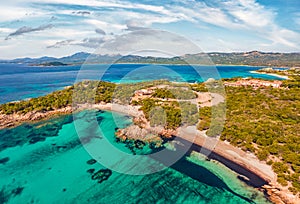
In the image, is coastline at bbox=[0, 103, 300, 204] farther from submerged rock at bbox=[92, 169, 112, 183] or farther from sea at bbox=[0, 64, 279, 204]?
submerged rock at bbox=[92, 169, 112, 183]

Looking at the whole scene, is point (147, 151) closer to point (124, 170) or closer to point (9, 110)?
point (124, 170)

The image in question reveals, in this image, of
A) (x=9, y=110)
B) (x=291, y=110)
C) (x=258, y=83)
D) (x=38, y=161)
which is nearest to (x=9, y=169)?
(x=38, y=161)

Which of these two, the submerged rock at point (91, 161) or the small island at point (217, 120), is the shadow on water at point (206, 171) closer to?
the small island at point (217, 120)

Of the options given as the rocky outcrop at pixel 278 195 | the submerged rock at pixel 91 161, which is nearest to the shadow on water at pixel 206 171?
the rocky outcrop at pixel 278 195

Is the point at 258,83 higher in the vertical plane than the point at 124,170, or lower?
higher

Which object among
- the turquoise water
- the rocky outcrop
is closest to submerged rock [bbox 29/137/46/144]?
the turquoise water

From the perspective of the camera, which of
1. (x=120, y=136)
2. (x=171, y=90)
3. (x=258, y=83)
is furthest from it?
(x=258, y=83)

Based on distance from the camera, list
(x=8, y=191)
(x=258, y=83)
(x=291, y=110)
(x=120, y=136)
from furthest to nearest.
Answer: (x=258, y=83), (x=291, y=110), (x=120, y=136), (x=8, y=191)

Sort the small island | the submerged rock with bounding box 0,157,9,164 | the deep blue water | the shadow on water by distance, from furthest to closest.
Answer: the deep blue water
the submerged rock with bounding box 0,157,9,164
the small island
the shadow on water
